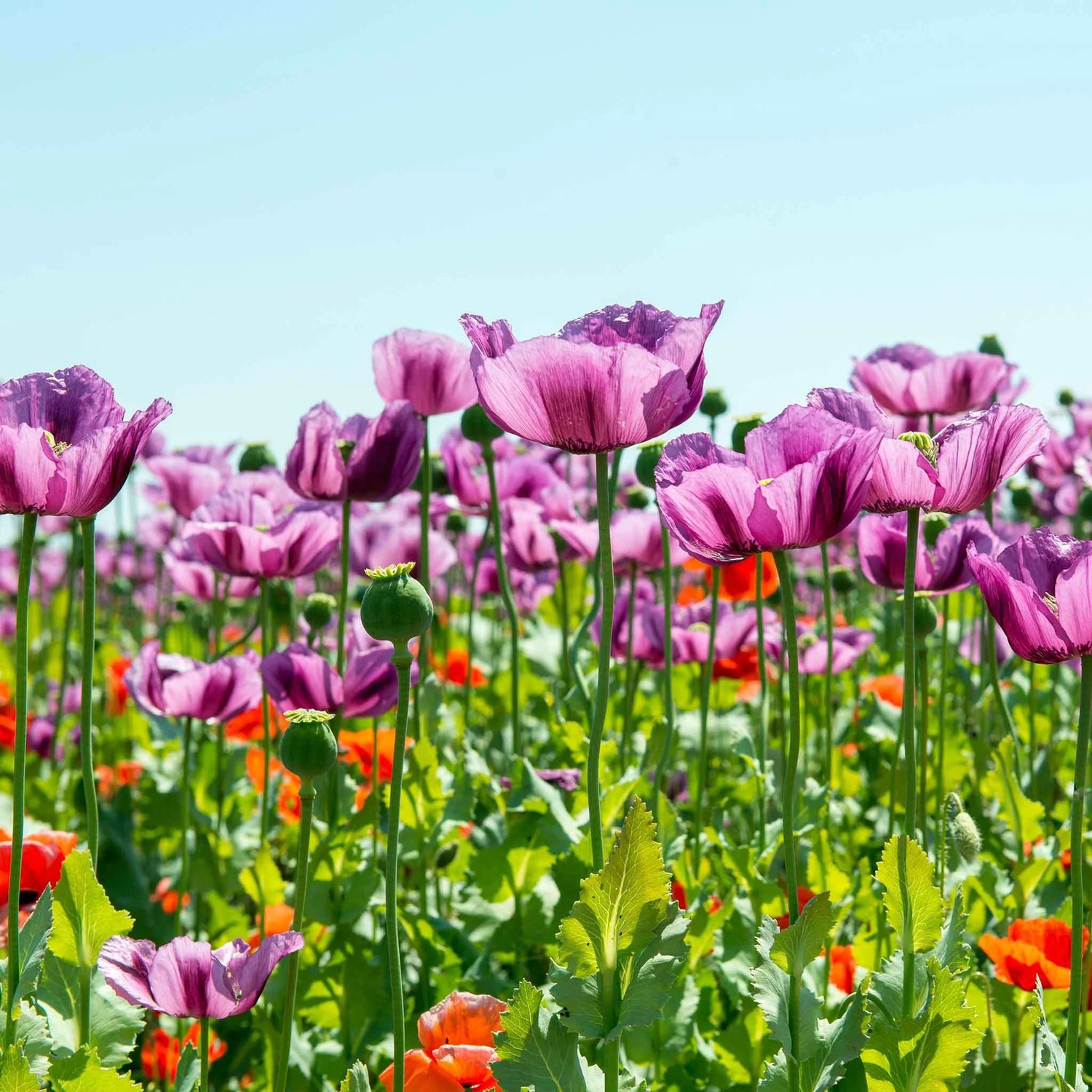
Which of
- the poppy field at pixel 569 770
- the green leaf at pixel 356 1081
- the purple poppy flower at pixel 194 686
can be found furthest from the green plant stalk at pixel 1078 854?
the purple poppy flower at pixel 194 686

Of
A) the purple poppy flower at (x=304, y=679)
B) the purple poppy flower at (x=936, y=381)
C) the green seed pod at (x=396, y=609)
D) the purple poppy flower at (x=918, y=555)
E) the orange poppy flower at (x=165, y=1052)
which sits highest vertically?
the purple poppy flower at (x=936, y=381)

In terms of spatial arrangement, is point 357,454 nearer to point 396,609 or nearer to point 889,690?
point 396,609

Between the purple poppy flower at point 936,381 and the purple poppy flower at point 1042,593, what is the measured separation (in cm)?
109

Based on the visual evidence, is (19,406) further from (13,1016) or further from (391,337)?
→ (391,337)

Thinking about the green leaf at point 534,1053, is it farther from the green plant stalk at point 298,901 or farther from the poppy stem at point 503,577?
the poppy stem at point 503,577

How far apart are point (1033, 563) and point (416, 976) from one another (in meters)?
1.25

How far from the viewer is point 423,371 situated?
2049mm

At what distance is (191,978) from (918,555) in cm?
122

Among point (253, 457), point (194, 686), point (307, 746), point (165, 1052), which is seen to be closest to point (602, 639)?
point (307, 746)

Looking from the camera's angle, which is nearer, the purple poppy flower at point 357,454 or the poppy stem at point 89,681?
the poppy stem at point 89,681

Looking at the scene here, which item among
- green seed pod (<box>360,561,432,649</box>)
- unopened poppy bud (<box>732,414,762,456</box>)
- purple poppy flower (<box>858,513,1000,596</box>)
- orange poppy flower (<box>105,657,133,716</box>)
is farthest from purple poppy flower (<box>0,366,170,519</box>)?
orange poppy flower (<box>105,657,133,716</box>)

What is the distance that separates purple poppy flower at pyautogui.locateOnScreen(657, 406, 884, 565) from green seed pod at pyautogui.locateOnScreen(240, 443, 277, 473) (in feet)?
Answer: 5.79

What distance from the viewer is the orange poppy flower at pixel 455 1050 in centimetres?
126

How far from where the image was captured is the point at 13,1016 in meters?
1.12
